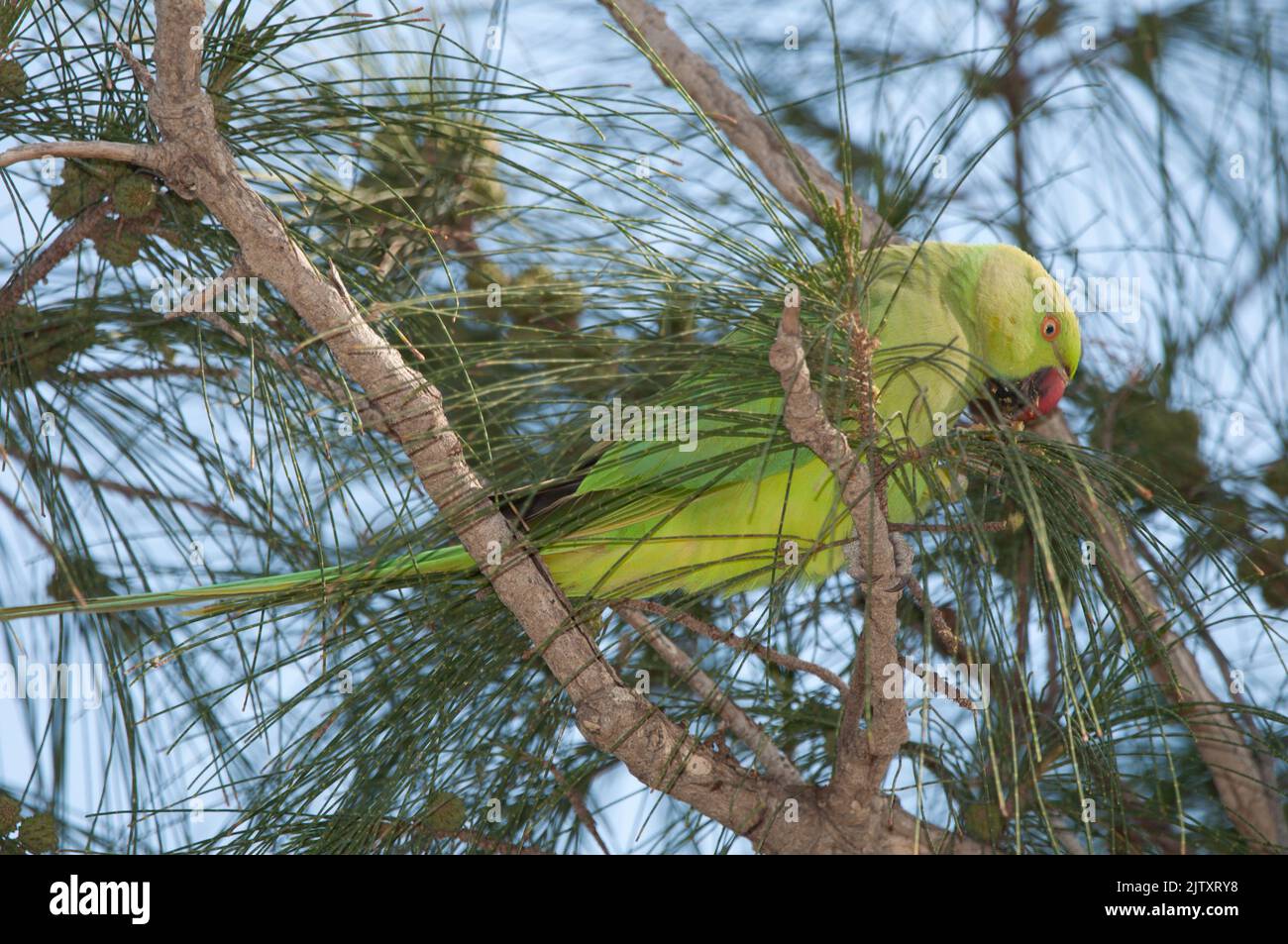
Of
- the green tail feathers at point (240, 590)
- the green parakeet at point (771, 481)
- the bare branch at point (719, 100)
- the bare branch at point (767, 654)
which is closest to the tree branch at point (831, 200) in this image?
the bare branch at point (719, 100)

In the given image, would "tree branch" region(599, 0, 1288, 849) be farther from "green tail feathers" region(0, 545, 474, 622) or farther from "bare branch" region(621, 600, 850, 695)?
"green tail feathers" region(0, 545, 474, 622)

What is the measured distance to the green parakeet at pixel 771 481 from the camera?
1.31 meters

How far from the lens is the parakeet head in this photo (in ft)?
5.69

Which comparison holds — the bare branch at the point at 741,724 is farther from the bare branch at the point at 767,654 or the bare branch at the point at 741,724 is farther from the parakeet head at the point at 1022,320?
the parakeet head at the point at 1022,320

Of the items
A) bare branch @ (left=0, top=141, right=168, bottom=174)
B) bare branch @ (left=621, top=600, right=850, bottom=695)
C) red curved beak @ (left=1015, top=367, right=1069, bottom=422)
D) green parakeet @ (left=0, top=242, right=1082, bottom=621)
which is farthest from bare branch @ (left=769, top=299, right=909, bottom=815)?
red curved beak @ (left=1015, top=367, right=1069, bottom=422)

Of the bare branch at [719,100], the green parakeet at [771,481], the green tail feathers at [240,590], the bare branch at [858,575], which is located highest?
the bare branch at [719,100]

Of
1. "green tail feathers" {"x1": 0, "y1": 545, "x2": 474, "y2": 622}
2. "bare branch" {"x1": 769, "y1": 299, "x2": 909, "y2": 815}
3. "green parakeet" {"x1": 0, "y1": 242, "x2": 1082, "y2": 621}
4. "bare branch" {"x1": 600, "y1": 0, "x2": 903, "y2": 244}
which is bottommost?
"bare branch" {"x1": 769, "y1": 299, "x2": 909, "y2": 815}

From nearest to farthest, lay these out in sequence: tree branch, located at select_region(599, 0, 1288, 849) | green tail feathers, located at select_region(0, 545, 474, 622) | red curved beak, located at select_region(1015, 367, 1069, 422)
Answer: green tail feathers, located at select_region(0, 545, 474, 622)
tree branch, located at select_region(599, 0, 1288, 849)
red curved beak, located at select_region(1015, 367, 1069, 422)

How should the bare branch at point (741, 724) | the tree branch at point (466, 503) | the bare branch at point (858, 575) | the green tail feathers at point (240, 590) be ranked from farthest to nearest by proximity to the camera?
→ the bare branch at point (741, 724) < the green tail feathers at point (240, 590) < the tree branch at point (466, 503) < the bare branch at point (858, 575)

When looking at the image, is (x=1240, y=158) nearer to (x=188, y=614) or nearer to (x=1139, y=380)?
(x=1139, y=380)

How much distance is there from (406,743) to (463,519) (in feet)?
1.02

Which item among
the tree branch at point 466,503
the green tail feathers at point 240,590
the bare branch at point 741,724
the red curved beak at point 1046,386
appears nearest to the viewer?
the tree branch at point 466,503
